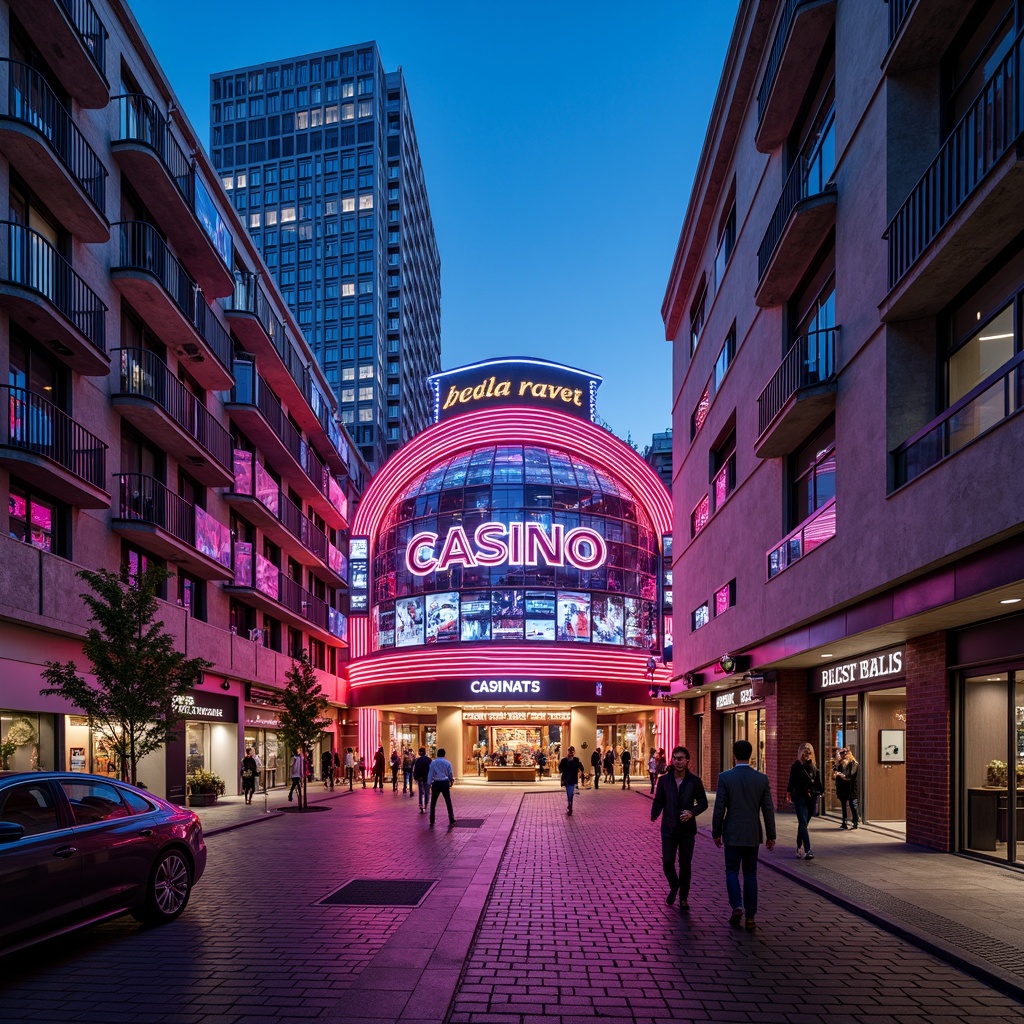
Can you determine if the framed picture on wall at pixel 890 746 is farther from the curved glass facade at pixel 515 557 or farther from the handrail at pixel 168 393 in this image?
the curved glass facade at pixel 515 557

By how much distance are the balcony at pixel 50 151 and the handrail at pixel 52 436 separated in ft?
12.6

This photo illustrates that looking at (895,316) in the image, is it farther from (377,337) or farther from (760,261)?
(377,337)

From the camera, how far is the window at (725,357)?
23625 mm

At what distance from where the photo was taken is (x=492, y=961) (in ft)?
24.8

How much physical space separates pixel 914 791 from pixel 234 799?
843 inches

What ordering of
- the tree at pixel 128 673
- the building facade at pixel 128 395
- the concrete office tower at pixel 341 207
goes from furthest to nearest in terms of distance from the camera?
the concrete office tower at pixel 341 207
the building facade at pixel 128 395
the tree at pixel 128 673

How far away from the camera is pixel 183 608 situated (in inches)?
960

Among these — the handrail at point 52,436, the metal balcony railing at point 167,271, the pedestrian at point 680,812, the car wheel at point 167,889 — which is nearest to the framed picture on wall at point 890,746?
the pedestrian at point 680,812

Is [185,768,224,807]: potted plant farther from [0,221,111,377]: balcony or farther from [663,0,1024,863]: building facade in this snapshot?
[663,0,1024,863]: building facade

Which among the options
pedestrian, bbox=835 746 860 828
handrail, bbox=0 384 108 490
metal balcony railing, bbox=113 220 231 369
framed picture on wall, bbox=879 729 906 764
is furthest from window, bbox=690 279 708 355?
handrail, bbox=0 384 108 490

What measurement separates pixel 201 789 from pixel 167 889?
18118 millimetres

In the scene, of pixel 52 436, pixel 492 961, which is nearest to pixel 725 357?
pixel 52 436

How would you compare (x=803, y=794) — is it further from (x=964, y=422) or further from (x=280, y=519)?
(x=280, y=519)

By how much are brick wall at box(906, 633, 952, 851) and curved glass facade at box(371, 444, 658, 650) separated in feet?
94.3
